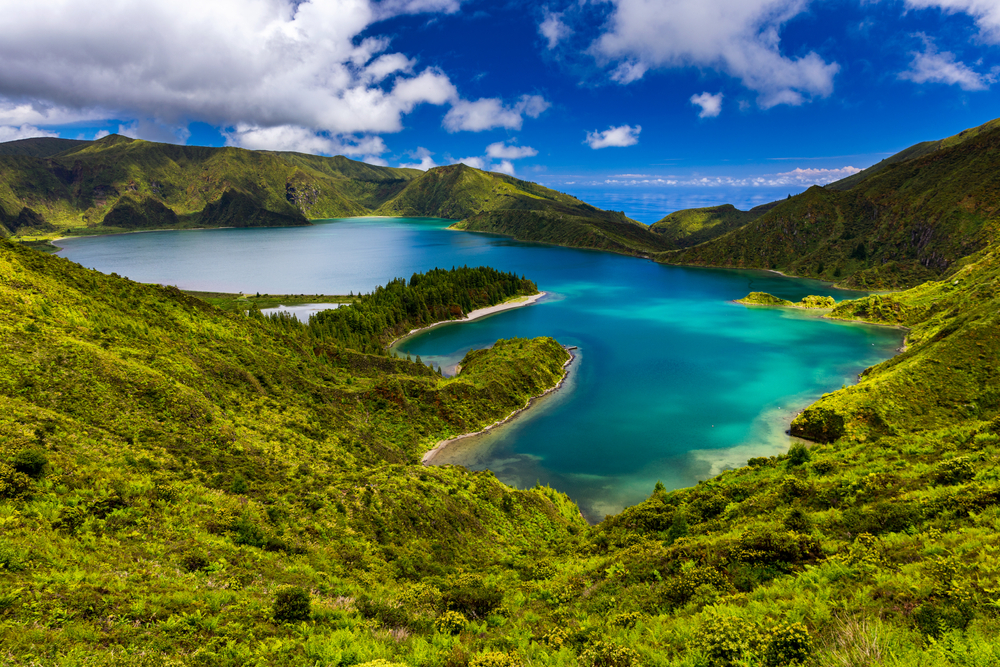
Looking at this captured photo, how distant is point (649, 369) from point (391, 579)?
75384 mm

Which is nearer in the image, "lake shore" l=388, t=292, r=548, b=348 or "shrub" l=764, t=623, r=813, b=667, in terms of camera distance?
"shrub" l=764, t=623, r=813, b=667

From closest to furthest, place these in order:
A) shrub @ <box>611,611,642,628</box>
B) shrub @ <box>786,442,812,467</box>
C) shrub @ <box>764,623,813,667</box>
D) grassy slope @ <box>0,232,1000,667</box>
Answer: shrub @ <box>764,623,813,667</box>
grassy slope @ <box>0,232,1000,667</box>
shrub @ <box>611,611,642,628</box>
shrub @ <box>786,442,812,467</box>

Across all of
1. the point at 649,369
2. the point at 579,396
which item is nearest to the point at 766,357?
the point at 649,369

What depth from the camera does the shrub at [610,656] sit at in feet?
44.6

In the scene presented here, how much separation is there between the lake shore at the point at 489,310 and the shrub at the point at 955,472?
10308 cm

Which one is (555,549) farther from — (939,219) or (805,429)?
(939,219)

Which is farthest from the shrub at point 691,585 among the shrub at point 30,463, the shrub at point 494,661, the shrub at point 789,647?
the shrub at point 30,463

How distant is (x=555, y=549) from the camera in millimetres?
34188

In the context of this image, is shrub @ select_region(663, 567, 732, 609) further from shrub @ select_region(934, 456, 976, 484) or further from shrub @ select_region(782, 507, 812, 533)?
shrub @ select_region(934, 456, 976, 484)

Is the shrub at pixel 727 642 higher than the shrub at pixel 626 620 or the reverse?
higher

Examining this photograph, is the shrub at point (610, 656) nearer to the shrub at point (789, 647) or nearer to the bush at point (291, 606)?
the shrub at point (789, 647)

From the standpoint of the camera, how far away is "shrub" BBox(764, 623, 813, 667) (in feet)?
38.4

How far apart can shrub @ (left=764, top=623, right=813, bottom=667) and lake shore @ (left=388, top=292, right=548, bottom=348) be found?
10680 centimetres

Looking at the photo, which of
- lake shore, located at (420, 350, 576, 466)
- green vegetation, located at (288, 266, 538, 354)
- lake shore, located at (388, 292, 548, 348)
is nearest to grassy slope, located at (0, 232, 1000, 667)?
lake shore, located at (420, 350, 576, 466)
